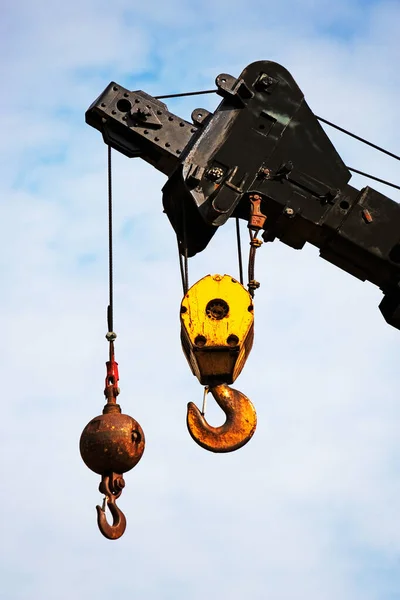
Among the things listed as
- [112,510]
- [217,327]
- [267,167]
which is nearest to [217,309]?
[217,327]

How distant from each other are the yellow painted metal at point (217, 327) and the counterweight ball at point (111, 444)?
0.50 m

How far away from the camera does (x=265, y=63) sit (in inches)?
405

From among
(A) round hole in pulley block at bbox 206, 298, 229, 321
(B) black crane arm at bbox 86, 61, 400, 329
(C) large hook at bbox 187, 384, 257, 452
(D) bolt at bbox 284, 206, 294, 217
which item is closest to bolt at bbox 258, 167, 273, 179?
(B) black crane arm at bbox 86, 61, 400, 329

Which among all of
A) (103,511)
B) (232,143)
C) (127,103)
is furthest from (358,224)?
(103,511)

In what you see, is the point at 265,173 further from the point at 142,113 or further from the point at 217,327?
the point at 217,327

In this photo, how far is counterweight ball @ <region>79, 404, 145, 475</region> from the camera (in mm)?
9555

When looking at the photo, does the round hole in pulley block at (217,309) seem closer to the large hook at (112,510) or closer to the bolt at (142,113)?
the large hook at (112,510)

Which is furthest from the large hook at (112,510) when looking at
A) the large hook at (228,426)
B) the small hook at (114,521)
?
the large hook at (228,426)

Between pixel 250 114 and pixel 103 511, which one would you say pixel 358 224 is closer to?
pixel 250 114

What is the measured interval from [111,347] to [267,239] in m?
1.13

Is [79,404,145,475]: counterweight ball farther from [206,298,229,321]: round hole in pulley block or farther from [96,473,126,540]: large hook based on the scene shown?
[206,298,229,321]: round hole in pulley block

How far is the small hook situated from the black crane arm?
1.70m

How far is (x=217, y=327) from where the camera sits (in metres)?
9.68

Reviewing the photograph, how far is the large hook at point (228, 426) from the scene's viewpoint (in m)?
9.48
